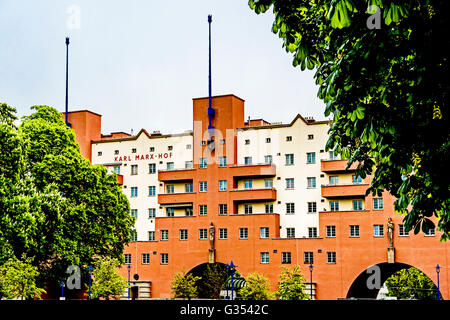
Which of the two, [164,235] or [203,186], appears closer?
[164,235]

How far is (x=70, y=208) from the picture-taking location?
2147 inches

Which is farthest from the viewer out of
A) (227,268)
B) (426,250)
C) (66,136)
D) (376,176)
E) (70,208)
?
(227,268)

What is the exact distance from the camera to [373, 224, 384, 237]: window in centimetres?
7838

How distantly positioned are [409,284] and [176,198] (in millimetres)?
33219

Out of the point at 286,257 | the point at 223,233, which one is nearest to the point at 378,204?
the point at 286,257

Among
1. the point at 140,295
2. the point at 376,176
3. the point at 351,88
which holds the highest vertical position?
the point at 351,88

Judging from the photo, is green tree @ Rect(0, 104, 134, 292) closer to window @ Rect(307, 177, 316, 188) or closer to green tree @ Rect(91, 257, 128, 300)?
green tree @ Rect(91, 257, 128, 300)

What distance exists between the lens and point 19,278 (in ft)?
168

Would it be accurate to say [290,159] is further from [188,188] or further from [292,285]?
[292,285]
